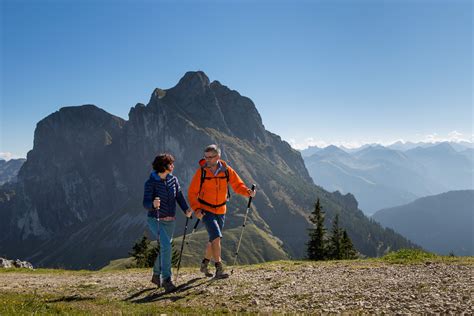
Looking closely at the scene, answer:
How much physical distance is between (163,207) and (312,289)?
5539 millimetres

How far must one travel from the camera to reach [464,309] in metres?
8.55

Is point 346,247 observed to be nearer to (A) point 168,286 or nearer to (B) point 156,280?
(B) point 156,280

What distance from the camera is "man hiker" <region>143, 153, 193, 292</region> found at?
1234 centimetres

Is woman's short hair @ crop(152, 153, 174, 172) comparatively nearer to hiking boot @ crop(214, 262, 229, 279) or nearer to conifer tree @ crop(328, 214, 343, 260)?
hiking boot @ crop(214, 262, 229, 279)

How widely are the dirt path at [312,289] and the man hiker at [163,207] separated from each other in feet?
2.93

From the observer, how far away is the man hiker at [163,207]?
12336mm

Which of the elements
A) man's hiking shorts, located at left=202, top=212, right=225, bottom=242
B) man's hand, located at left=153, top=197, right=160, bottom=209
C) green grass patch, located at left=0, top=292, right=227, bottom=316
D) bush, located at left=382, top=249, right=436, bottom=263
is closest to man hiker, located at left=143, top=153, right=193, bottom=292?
man's hand, located at left=153, top=197, right=160, bottom=209

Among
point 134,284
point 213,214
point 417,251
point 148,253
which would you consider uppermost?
point 213,214

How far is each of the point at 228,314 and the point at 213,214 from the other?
484 centimetres

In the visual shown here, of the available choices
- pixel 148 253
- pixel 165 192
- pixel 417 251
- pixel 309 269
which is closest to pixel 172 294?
pixel 165 192

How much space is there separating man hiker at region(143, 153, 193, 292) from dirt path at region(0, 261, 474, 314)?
89 cm

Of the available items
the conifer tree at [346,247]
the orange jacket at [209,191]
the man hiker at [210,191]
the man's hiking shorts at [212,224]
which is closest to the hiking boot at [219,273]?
the man hiker at [210,191]

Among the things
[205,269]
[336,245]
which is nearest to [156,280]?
[205,269]

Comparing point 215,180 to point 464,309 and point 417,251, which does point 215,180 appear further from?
point 417,251
